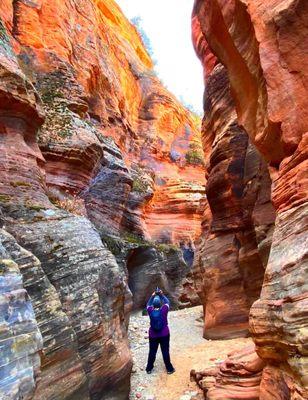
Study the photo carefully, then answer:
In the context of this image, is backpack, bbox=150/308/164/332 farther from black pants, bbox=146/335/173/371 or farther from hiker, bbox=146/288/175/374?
black pants, bbox=146/335/173/371

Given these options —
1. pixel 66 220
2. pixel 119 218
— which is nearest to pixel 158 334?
pixel 66 220

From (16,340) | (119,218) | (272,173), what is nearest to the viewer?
(16,340)

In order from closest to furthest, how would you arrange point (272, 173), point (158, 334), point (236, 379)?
point (236, 379), point (272, 173), point (158, 334)

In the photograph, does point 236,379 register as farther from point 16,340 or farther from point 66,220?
point 66,220

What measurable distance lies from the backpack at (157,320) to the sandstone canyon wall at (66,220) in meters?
0.81

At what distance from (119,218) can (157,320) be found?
11444mm

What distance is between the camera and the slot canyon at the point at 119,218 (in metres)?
5.22

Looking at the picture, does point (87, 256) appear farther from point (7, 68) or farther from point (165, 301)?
point (7, 68)

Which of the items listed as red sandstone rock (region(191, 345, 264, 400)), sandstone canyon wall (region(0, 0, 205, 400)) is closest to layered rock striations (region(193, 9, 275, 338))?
red sandstone rock (region(191, 345, 264, 400))

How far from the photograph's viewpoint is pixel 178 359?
10664mm

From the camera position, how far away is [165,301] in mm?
10281

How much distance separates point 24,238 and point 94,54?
19.1 m

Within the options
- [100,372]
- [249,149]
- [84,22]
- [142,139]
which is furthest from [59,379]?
[142,139]

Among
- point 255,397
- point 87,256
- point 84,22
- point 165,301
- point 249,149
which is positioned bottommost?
point 255,397
